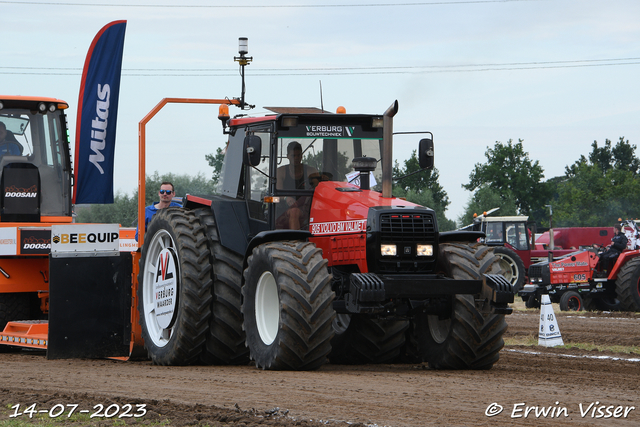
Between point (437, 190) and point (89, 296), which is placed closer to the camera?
point (89, 296)

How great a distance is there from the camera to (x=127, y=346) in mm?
9602

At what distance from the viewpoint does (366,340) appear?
9.09 m

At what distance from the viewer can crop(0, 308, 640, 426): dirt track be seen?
18.1ft

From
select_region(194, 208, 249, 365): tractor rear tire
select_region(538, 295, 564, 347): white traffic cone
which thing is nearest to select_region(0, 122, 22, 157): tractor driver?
select_region(194, 208, 249, 365): tractor rear tire

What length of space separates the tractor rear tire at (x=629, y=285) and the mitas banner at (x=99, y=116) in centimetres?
1216

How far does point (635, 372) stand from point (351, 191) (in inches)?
133

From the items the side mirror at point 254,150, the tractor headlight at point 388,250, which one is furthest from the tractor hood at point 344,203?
the side mirror at point 254,150

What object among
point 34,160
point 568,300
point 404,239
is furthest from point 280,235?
point 568,300

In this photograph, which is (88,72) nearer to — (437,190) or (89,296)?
(89,296)

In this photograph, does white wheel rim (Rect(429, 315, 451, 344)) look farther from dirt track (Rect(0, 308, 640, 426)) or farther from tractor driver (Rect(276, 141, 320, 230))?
tractor driver (Rect(276, 141, 320, 230))

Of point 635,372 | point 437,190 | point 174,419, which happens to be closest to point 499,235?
point 635,372

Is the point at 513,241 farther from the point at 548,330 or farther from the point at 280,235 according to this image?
the point at 280,235

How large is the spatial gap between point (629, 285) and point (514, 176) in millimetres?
65760

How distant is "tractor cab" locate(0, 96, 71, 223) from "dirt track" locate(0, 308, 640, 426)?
2.62 m
